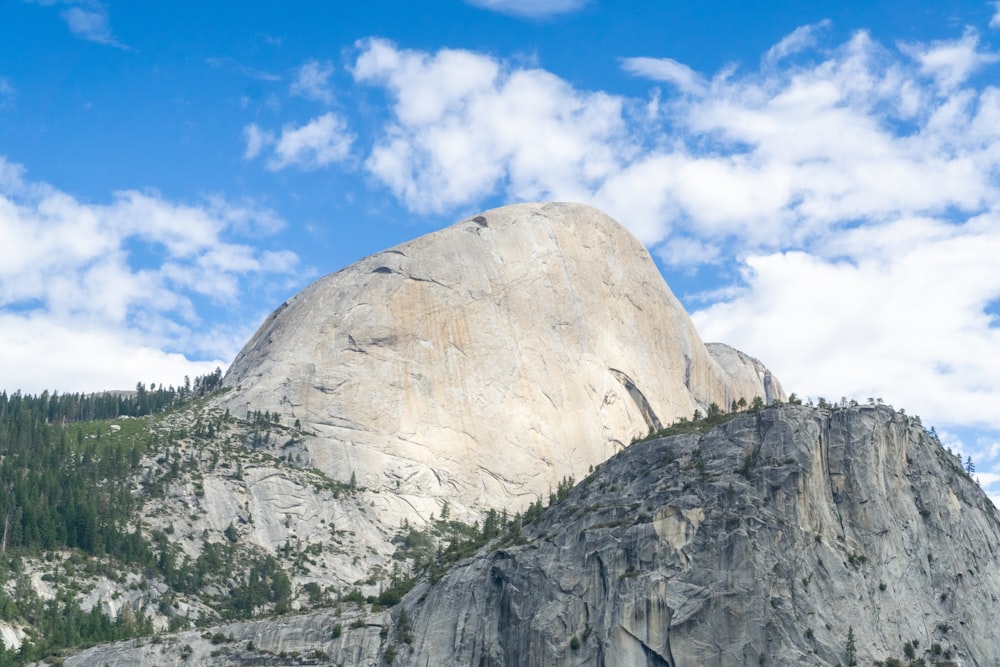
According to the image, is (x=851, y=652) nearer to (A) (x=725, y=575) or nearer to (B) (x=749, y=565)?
(B) (x=749, y=565)

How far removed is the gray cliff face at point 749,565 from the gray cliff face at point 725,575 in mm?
172

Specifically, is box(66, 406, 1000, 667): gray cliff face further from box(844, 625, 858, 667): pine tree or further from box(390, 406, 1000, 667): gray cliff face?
box(844, 625, 858, 667): pine tree

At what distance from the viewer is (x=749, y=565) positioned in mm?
136500

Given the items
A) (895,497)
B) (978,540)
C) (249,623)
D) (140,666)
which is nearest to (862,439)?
(895,497)

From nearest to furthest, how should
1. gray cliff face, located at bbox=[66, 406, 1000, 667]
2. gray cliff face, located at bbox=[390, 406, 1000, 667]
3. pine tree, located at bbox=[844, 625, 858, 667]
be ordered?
pine tree, located at bbox=[844, 625, 858, 667], gray cliff face, located at bbox=[390, 406, 1000, 667], gray cliff face, located at bbox=[66, 406, 1000, 667]

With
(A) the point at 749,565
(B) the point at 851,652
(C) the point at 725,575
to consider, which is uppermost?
(A) the point at 749,565

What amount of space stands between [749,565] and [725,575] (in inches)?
91.4

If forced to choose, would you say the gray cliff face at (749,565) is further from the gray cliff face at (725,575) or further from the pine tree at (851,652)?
the pine tree at (851,652)

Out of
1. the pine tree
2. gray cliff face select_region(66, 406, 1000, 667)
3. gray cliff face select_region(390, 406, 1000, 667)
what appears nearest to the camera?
the pine tree

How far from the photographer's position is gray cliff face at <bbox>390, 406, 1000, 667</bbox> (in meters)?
135

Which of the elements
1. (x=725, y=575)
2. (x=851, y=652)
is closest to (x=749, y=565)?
(x=725, y=575)

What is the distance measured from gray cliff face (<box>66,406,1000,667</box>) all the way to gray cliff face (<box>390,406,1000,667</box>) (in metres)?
0.17

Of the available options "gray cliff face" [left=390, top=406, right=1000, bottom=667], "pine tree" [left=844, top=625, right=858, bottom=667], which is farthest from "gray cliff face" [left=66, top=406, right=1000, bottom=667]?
"pine tree" [left=844, top=625, right=858, bottom=667]

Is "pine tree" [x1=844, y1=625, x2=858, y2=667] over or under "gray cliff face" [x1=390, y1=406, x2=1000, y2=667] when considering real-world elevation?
under
